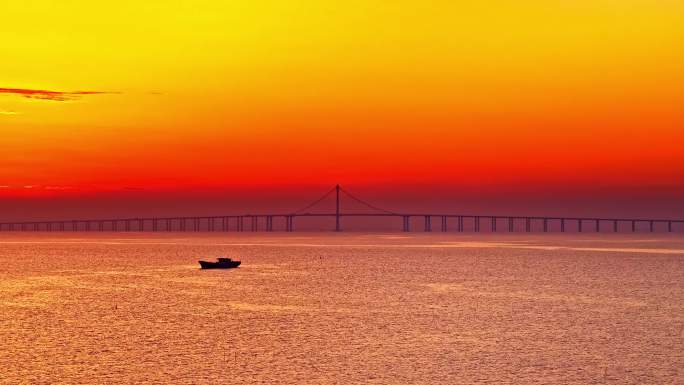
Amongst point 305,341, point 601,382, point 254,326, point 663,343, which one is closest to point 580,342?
point 663,343

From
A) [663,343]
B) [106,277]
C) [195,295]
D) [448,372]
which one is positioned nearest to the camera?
[448,372]

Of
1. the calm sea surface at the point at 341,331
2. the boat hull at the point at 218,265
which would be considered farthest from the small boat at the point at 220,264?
the calm sea surface at the point at 341,331

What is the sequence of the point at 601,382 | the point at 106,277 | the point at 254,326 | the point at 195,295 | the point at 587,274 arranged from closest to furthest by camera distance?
1. the point at 601,382
2. the point at 254,326
3. the point at 195,295
4. the point at 106,277
5. the point at 587,274

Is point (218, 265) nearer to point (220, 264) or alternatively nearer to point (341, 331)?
point (220, 264)

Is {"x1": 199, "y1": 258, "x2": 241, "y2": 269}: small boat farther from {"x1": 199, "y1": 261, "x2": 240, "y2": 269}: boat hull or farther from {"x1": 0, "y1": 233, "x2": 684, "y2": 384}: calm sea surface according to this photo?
{"x1": 0, "y1": 233, "x2": 684, "y2": 384}: calm sea surface

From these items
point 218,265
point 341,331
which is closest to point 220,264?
point 218,265

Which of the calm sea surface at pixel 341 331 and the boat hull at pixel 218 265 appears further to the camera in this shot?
the boat hull at pixel 218 265

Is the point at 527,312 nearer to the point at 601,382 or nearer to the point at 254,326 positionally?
the point at 254,326

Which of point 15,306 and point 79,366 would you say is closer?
point 79,366

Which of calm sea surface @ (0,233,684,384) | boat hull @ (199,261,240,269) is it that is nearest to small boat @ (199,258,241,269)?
boat hull @ (199,261,240,269)

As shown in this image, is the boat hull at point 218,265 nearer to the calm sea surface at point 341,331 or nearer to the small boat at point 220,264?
the small boat at point 220,264
